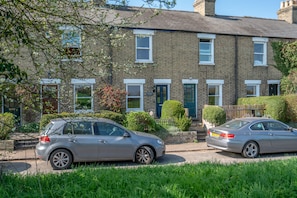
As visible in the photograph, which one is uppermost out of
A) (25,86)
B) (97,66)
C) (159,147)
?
(97,66)

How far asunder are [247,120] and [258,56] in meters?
10.5

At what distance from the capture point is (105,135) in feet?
29.1

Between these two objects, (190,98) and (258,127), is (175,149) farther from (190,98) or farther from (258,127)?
(190,98)

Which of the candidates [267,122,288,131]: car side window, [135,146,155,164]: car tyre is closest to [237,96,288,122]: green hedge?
[267,122,288,131]: car side window

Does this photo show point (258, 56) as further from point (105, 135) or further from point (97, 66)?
point (97, 66)

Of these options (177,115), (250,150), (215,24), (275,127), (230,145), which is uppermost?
(215,24)

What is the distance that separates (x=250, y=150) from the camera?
33.5 feet

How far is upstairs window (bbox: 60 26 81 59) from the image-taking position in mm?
4777

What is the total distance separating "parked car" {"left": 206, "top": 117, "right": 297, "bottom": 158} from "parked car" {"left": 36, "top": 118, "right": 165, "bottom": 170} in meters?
2.69

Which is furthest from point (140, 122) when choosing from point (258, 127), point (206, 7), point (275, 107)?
point (206, 7)

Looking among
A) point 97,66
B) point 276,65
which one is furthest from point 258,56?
point 97,66

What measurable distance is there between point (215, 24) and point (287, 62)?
5.72 meters

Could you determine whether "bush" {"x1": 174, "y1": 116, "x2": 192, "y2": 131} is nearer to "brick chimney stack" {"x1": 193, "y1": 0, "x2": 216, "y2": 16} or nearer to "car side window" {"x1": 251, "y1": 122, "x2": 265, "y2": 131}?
"car side window" {"x1": 251, "y1": 122, "x2": 265, "y2": 131}

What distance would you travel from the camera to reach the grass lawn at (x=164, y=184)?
3475 mm
